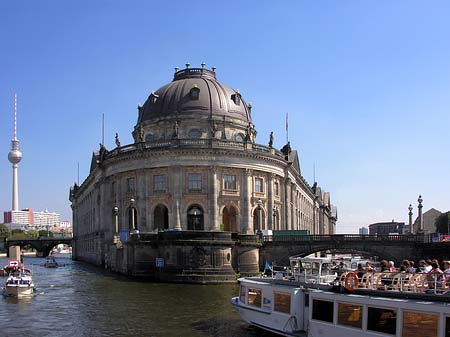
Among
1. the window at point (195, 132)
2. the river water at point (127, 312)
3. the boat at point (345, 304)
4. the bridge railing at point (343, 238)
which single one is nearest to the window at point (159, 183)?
the window at point (195, 132)

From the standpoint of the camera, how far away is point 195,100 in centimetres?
8375

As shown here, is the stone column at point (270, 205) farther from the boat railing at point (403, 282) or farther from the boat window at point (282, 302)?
the boat railing at point (403, 282)

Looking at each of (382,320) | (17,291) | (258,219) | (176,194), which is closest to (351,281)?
(382,320)

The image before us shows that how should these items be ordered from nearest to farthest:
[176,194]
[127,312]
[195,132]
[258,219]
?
1. [127,312]
2. [176,194]
3. [258,219]
4. [195,132]

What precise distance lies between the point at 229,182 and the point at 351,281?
1905 inches

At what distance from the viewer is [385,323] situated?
77.3 feet

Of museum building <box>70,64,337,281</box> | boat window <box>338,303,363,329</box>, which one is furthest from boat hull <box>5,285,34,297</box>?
boat window <box>338,303,363,329</box>

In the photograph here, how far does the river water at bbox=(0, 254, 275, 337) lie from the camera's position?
32094 mm

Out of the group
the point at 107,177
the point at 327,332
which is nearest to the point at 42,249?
the point at 107,177

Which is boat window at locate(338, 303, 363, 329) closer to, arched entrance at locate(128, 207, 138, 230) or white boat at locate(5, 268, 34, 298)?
white boat at locate(5, 268, 34, 298)

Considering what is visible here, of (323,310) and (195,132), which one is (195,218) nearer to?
(195,132)

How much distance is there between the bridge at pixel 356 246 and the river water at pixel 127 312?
13.8m

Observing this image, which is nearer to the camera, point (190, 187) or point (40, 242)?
point (190, 187)

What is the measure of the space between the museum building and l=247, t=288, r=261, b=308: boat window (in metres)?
23.4
